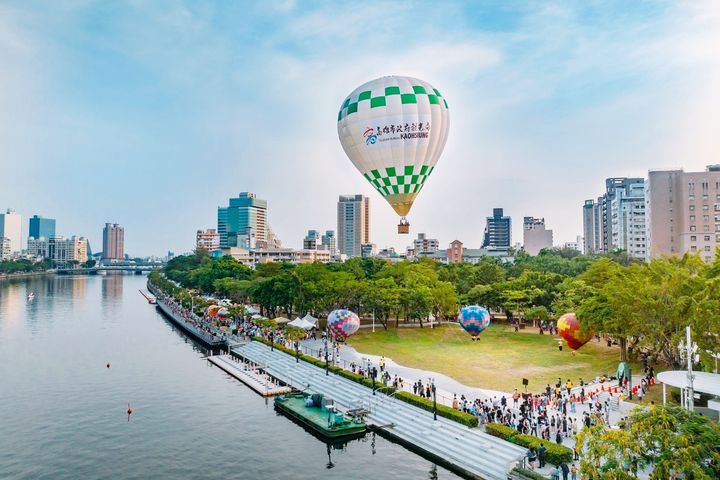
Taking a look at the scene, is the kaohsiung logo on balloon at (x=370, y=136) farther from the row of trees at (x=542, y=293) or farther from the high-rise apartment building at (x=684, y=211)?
the high-rise apartment building at (x=684, y=211)

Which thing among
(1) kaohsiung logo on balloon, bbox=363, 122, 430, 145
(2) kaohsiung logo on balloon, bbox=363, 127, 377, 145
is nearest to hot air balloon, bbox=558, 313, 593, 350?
(1) kaohsiung logo on balloon, bbox=363, 122, 430, 145

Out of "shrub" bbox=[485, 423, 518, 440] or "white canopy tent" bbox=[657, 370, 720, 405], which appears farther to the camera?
"shrub" bbox=[485, 423, 518, 440]

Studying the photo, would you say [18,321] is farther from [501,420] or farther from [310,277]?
[501,420]


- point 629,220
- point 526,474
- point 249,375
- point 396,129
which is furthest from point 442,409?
point 629,220

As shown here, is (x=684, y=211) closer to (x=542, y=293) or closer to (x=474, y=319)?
(x=542, y=293)

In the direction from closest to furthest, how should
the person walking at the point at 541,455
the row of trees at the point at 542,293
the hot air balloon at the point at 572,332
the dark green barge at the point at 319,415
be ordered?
1. the person walking at the point at 541,455
2. the dark green barge at the point at 319,415
3. the row of trees at the point at 542,293
4. the hot air balloon at the point at 572,332

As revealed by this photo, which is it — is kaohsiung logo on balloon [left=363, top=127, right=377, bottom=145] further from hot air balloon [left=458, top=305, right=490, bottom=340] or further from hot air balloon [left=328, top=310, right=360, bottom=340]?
hot air balloon [left=458, top=305, right=490, bottom=340]

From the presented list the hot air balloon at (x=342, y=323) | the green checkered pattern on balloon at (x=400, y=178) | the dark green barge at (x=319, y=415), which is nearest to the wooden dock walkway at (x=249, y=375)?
the dark green barge at (x=319, y=415)
